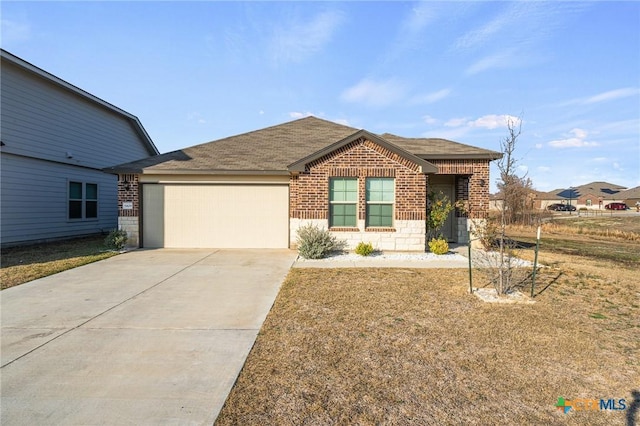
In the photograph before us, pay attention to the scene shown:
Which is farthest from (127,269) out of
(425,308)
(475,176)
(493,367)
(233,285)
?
(475,176)

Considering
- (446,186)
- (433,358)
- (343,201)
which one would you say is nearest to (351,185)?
(343,201)

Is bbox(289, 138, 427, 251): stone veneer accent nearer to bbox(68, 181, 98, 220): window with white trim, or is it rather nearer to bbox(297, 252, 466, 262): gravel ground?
bbox(297, 252, 466, 262): gravel ground

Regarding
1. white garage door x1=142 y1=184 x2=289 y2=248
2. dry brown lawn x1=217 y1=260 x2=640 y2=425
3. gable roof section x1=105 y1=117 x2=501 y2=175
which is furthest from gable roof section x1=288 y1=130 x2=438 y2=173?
dry brown lawn x1=217 y1=260 x2=640 y2=425

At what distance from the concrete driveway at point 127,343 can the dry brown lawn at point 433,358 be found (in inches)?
15.8

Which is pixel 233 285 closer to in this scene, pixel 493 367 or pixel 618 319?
pixel 493 367

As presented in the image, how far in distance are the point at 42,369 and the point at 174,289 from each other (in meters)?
3.09

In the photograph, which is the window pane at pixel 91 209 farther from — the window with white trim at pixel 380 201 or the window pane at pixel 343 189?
the window with white trim at pixel 380 201

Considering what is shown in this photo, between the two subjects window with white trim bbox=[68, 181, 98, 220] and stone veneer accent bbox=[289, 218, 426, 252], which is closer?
stone veneer accent bbox=[289, 218, 426, 252]

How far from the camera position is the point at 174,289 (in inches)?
263

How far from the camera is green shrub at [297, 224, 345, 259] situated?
9906mm

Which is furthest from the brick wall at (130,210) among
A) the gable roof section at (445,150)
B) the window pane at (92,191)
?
the gable roof section at (445,150)

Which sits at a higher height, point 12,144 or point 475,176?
point 12,144

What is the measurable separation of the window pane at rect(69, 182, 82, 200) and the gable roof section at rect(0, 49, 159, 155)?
4.09 m

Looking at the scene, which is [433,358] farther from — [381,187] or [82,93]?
[82,93]
